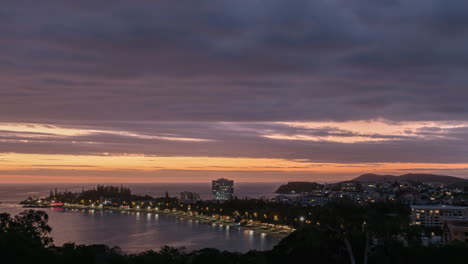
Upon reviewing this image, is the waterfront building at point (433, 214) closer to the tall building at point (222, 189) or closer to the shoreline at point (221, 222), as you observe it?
the shoreline at point (221, 222)

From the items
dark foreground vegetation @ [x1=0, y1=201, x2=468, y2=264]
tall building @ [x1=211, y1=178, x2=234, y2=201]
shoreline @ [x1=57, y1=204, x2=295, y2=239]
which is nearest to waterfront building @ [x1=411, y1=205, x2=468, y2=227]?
shoreline @ [x1=57, y1=204, x2=295, y2=239]

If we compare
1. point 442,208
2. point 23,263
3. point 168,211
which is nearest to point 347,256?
point 23,263

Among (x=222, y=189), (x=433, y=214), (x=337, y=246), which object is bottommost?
(x=222, y=189)

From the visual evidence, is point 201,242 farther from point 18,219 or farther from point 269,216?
point 18,219

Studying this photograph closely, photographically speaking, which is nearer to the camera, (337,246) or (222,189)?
(337,246)

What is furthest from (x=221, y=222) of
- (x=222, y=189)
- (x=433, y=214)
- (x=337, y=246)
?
(x=222, y=189)

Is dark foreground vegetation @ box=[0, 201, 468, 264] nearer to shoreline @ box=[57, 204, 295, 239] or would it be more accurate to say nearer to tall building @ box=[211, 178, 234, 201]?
shoreline @ box=[57, 204, 295, 239]

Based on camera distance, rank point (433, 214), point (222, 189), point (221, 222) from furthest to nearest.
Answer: point (222, 189) < point (221, 222) < point (433, 214)

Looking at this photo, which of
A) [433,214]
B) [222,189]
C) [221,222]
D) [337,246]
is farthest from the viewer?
[222,189]

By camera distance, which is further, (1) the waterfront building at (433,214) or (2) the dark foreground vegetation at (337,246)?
(1) the waterfront building at (433,214)

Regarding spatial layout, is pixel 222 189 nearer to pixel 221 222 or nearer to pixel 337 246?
pixel 221 222

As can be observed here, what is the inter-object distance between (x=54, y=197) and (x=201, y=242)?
99.6m

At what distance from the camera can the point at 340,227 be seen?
16.9m

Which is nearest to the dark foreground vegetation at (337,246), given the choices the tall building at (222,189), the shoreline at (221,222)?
the shoreline at (221,222)
